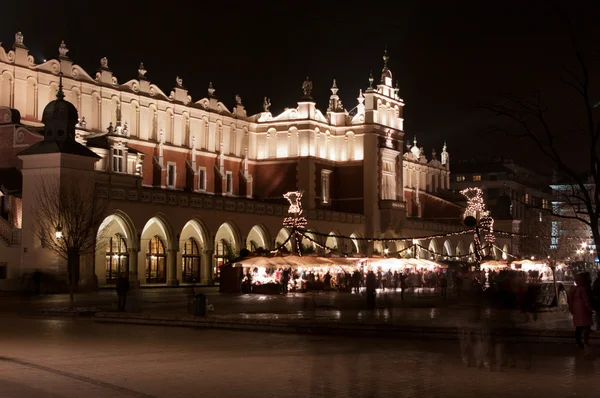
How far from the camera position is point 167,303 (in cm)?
4078

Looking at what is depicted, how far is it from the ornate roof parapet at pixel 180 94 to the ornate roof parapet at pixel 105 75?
735 centimetres

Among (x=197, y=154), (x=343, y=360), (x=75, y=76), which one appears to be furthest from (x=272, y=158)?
(x=343, y=360)

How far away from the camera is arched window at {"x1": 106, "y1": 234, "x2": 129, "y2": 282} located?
59.8m

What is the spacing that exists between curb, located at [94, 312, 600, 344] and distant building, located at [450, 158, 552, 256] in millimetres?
94110

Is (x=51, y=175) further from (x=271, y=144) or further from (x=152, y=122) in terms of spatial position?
(x=271, y=144)

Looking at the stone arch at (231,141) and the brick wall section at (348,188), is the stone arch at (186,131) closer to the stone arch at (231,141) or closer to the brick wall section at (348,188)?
the stone arch at (231,141)

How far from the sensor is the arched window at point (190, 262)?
67062 millimetres

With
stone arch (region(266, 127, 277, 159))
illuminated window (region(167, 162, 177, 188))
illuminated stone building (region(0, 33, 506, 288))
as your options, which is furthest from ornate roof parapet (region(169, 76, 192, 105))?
stone arch (region(266, 127, 277, 159))

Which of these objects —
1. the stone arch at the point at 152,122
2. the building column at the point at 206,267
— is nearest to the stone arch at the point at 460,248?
the stone arch at the point at 152,122

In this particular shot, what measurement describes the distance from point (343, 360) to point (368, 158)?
70.0 m

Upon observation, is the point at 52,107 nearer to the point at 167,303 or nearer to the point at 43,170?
the point at 43,170

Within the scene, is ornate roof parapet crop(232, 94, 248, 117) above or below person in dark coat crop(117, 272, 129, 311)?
above

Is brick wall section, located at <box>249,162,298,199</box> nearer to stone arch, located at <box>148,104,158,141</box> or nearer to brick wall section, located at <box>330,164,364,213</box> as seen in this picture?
brick wall section, located at <box>330,164,364,213</box>

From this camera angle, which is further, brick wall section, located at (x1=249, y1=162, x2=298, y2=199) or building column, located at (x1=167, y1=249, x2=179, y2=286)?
brick wall section, located at (x1=249, y1=162, x2=298, y2=199)
